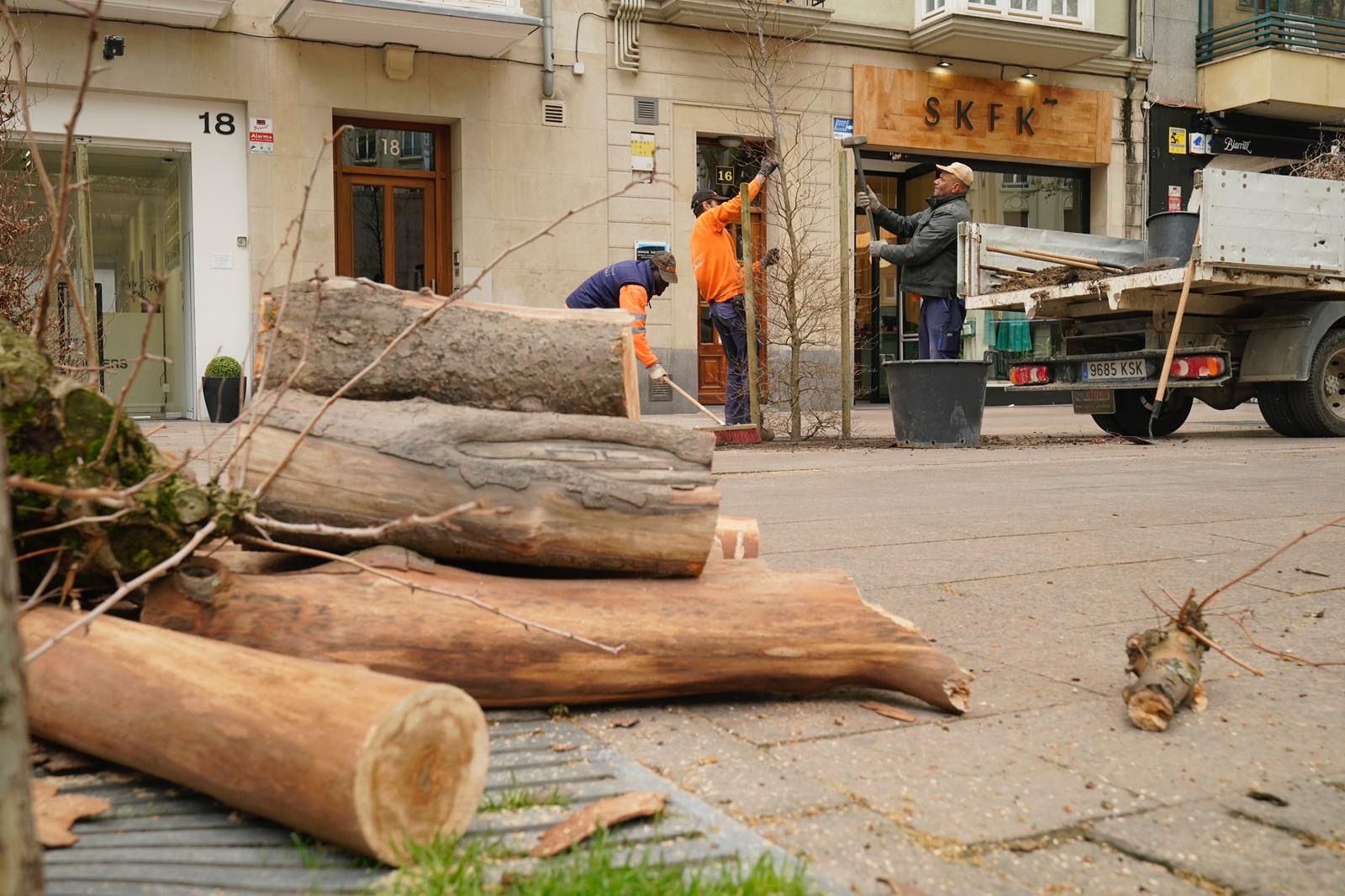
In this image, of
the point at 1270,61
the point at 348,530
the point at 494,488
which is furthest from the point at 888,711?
the point at 1270,61

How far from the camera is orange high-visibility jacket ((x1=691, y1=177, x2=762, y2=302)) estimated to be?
11.3m

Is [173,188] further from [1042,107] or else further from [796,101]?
[1042,107]

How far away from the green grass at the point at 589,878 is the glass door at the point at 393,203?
14370 millimetres

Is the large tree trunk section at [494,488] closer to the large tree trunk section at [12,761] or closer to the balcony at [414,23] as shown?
the large tree trunk section at [12,761]

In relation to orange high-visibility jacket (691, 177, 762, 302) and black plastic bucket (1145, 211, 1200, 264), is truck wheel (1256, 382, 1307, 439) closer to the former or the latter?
black plastic bucket (1145, 211, 1200, 264)

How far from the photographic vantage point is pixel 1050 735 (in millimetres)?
2666

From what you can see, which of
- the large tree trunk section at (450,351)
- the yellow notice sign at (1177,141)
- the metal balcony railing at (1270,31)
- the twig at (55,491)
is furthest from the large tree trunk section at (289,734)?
the metal balcony railing at (1270,31)

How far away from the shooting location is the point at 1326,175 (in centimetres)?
1493

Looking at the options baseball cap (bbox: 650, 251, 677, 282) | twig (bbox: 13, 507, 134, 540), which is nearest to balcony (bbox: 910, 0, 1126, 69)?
baseball cap (bbox: 650, 251, 677, 282)

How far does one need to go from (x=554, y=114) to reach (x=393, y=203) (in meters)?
2.31

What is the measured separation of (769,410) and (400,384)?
27.0 feet

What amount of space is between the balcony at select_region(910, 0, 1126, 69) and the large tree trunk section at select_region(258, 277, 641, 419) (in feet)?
50.4

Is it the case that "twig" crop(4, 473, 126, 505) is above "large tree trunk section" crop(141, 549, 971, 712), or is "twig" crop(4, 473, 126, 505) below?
above

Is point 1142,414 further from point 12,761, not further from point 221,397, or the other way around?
point 12,761
